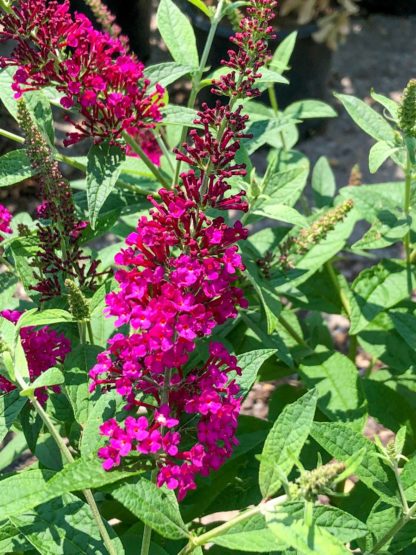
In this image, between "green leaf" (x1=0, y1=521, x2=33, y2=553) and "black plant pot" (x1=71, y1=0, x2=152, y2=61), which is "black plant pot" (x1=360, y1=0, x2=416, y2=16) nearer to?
"black plant pot" (x1=71, y1=0, x2=152, y2=61)

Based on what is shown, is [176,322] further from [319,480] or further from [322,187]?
[322,187]

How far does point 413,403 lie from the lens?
8.25 feet

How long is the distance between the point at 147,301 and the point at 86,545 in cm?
56

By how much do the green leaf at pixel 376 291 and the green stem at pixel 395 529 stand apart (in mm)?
646

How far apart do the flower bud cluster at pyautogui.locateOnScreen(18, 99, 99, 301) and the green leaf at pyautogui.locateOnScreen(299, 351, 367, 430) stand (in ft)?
2.60

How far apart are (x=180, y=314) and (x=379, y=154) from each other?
0.80 meters

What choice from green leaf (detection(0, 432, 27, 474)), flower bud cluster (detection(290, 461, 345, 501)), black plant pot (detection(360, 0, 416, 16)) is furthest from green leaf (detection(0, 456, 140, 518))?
black plant pot (detection(360, 0, 416, 16))

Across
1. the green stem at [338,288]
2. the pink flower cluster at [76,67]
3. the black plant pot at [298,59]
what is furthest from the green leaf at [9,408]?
the black plant pot at [298,59]

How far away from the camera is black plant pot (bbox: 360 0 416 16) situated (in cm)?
701

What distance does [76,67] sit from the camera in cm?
183

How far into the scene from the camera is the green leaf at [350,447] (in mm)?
1678

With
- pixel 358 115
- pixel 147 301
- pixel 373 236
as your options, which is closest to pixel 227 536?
pixel 147 301

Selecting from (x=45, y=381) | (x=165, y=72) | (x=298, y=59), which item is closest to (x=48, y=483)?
(x=45, y=381)

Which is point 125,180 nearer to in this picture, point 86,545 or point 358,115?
point 358,115
